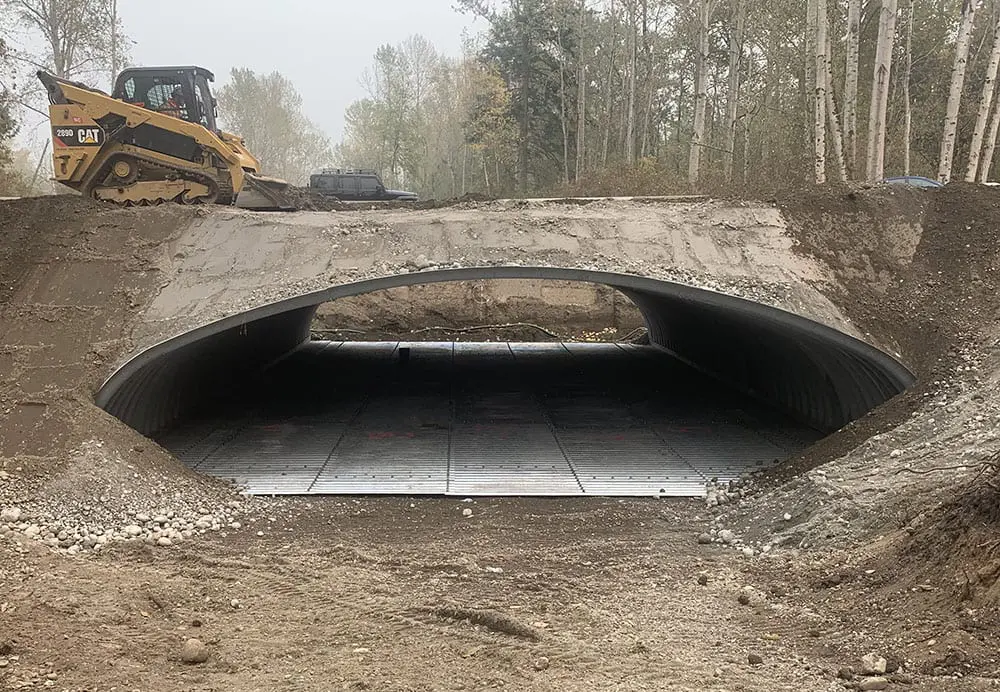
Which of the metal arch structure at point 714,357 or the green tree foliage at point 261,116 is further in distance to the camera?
the green tree foliage at point 261,116

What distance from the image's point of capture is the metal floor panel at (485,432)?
9.38 m

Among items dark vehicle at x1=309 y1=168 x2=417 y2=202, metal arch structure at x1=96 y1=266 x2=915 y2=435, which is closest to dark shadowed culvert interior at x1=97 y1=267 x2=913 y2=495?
metal arch structure at x1=96 y1=266 x2=915 y2=435

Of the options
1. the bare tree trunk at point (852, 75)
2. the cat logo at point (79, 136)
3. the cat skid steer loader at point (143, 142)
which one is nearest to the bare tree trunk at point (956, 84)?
the bare tree trunk at point (852, 75)

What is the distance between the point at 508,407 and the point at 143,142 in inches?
367

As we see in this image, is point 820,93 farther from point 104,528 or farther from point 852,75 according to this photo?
point 104,528

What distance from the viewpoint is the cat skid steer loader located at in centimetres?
1544

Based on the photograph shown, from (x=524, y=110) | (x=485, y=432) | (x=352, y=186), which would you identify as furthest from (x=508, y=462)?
(x=524, y=110)

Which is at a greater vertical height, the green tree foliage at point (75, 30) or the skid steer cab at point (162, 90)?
the green tree foliage at point (75, 30)

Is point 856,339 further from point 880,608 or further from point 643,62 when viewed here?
point 643,62

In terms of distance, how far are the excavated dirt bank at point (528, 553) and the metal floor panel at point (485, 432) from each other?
2.68 ft

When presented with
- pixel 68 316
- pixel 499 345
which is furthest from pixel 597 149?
pixel 68 316

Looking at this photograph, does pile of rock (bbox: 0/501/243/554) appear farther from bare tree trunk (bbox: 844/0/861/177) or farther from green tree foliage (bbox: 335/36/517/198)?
green tree foliage (bbox: 335/36/517/198)

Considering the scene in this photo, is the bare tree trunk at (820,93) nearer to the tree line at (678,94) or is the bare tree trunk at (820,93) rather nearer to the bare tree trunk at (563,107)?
the tree line at (678,94)

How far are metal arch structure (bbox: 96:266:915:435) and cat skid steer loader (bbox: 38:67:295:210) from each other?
3.77 m
